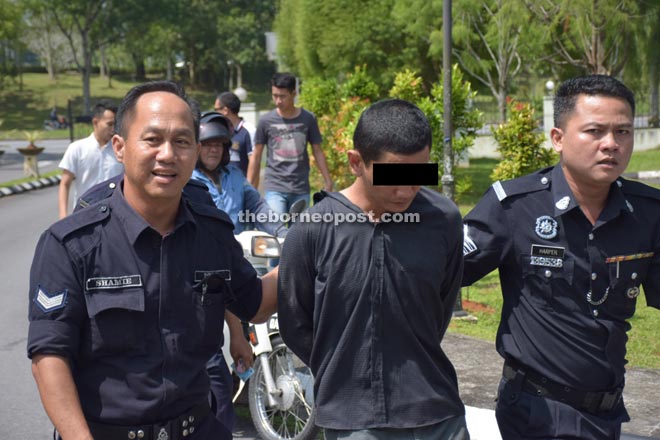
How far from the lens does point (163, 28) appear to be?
62812 mm

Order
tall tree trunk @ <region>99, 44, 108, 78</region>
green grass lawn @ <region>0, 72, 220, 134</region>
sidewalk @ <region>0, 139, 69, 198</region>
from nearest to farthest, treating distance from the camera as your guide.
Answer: sidewalk @ <region>0, 139, 69, 198</region>
green grass lawn @ <region>0, 72, 220, 134</region>
tall tree trunk @ <region>99, 44, 108, 78</region>

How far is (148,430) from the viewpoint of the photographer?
2711 mm

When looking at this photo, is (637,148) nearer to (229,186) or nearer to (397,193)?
(229,186)

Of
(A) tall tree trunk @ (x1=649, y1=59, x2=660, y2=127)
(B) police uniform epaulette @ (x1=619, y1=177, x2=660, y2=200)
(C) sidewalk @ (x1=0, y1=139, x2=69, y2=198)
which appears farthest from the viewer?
(A) tall tree trunk @ (x1=649, y1=59, x2=660, y2=127)

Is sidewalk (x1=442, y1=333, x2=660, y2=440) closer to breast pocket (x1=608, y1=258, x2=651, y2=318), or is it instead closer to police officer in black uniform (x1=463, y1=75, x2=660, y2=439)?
police officer in black uniform (x1=463, y1=75, x2=660, y2=439)

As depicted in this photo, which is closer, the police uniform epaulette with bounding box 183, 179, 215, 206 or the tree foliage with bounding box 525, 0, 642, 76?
the police uniform epaulette with bounding box 183, 179, 215, 206

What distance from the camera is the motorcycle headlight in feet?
13.7

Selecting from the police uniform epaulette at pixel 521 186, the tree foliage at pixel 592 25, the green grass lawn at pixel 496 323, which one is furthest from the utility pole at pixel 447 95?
the tree foliage at pixel 592 25

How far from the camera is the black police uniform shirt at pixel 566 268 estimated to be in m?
3.19

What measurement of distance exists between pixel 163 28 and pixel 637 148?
42645 mm

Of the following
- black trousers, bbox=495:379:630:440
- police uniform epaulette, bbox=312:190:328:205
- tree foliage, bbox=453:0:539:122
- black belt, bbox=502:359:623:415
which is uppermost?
tree foliage, bbox=453:0:539:122

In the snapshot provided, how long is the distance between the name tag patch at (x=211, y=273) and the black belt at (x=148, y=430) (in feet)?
1.33

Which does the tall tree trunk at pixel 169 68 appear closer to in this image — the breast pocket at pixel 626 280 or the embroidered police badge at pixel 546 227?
the embroidered police badge at pixel 546 227

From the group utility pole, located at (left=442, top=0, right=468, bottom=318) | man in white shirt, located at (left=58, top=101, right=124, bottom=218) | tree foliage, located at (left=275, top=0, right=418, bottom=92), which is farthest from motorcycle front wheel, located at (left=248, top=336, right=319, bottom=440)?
tree foliage, located at (left=275, top=0, right=418, bottom=92)
